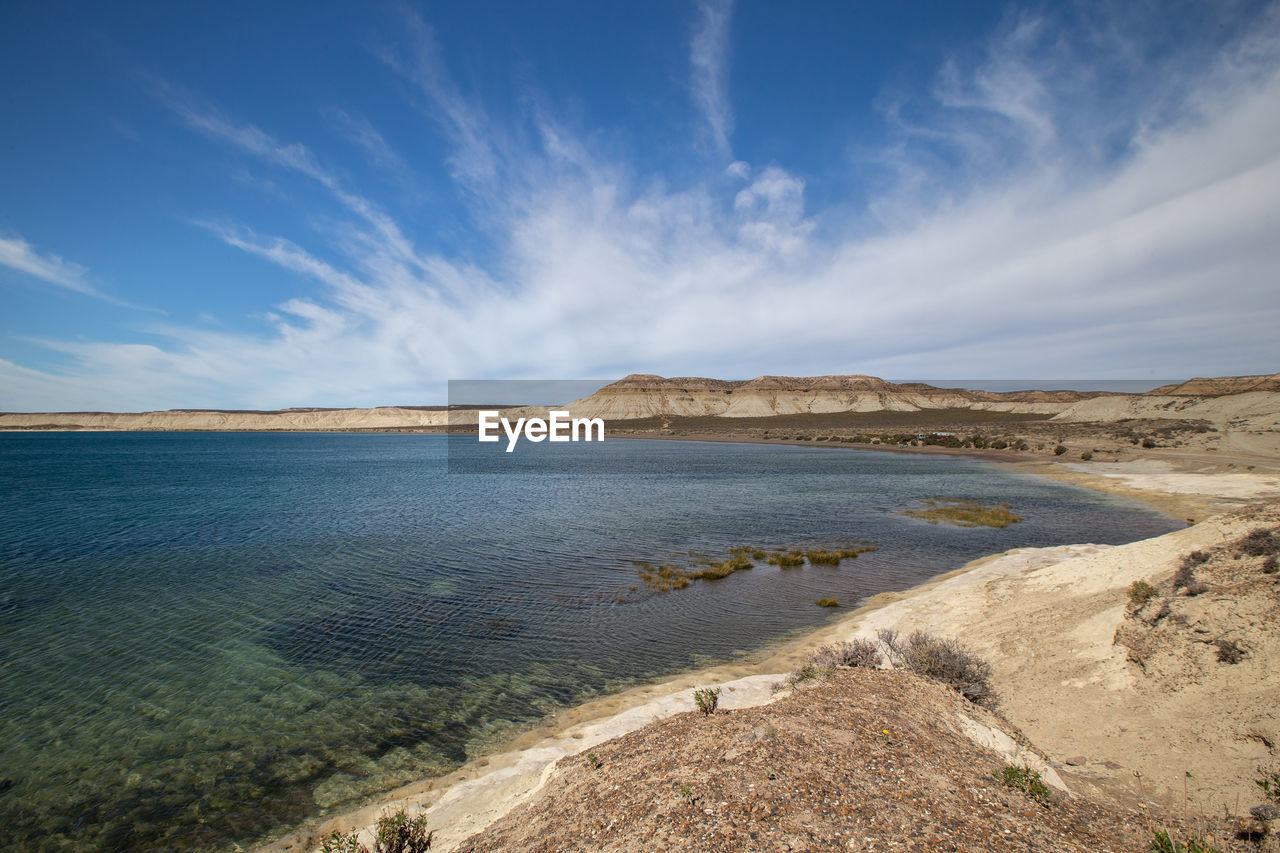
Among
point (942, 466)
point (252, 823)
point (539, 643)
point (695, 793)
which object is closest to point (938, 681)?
point (695, 793)

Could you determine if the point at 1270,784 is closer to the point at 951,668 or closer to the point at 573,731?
the point at 951,668

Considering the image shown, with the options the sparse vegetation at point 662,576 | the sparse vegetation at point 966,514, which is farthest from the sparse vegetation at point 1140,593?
the sparse vegetation at point 966,514

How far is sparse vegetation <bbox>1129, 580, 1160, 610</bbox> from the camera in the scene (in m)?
9.50

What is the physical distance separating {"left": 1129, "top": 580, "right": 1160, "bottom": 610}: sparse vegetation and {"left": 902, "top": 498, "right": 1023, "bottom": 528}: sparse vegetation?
51.7 ft

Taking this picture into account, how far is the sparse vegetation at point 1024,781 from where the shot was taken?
209 inches

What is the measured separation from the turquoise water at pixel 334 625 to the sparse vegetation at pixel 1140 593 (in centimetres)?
620

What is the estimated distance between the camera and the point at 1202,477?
32.6 meters

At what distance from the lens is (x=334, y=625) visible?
13773 millimetres

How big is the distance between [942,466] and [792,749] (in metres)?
55.4

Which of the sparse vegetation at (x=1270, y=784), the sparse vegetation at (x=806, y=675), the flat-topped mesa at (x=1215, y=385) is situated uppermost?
the flat-topped mesa at (x=1215, y=385)

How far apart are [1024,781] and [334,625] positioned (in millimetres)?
14264

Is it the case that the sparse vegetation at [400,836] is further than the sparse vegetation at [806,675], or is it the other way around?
the sparse vegetation at [806,675]

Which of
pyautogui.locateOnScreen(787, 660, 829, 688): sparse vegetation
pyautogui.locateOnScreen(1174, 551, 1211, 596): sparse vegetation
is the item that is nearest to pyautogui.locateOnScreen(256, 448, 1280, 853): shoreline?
pyautogui.locateOnScreen(787, 660, 829, 688): sparse vegetation

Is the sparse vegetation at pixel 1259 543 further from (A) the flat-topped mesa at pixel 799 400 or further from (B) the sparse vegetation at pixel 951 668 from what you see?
(A) the flat-topped mesa at pixel 799 400
